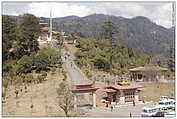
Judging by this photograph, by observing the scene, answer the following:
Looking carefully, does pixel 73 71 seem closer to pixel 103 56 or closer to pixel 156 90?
pixel 103 56

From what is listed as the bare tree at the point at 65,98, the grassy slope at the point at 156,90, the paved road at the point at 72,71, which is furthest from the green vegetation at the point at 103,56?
the bare tree at the point at 65,98

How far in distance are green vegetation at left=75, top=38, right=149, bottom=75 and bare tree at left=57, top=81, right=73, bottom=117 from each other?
3.75 ft

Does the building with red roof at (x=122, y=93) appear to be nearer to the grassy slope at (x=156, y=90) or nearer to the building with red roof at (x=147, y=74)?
the grassy slope at (x=156, y=90)

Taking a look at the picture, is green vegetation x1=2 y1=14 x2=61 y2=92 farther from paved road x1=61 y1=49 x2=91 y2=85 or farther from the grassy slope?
the grassy slope

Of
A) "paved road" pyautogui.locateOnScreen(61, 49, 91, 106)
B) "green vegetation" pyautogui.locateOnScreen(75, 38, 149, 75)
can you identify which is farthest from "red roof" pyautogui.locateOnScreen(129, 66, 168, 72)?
"paved road" pyautogui.locateOnScreen(61, 49, 91, 106)

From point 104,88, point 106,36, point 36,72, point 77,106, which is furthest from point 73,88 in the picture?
point 106,36

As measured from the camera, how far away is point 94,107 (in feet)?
13.7

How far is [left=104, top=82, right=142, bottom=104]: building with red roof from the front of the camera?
466cm

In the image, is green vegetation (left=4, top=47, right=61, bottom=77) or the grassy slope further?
the grassy slope

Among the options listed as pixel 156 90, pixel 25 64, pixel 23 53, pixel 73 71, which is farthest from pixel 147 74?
pixel 23 53

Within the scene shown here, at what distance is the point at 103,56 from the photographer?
5.92 metres

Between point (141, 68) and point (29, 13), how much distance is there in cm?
272

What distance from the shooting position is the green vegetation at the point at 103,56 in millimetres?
5578

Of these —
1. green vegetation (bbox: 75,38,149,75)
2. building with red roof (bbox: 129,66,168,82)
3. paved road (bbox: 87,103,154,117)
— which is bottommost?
paved road (bbox: 87,103,154,117)
